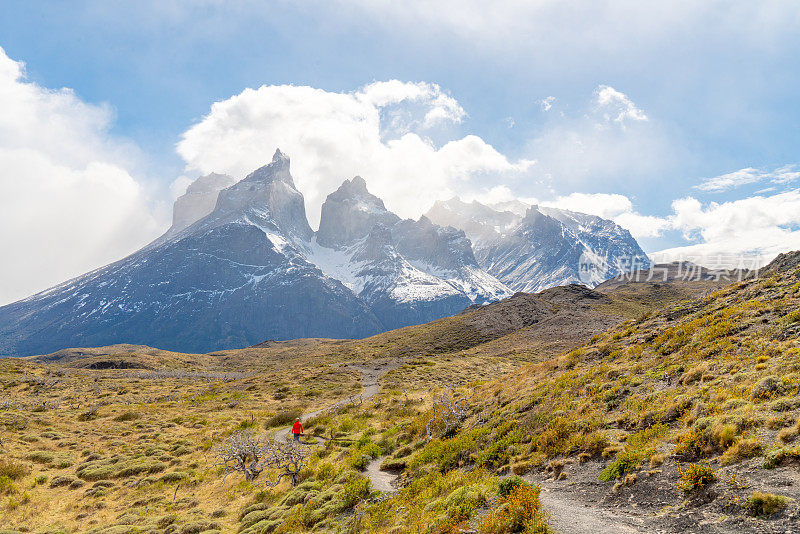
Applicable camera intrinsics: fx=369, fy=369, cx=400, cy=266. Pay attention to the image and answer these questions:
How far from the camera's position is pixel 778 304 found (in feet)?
64.0

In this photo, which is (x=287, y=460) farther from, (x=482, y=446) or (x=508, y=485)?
(x=508, y=485)

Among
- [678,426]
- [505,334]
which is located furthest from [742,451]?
[505,334]

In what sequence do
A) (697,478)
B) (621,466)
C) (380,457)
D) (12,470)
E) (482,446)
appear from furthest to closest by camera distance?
1. (12,470)
2. (380,457)
3. (482,446)
4. (621,466)
5. (697,478)

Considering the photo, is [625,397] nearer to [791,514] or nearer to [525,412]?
[525,412]

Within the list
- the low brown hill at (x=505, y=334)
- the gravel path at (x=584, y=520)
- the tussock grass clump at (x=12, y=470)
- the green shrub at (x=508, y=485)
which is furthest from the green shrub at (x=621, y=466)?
the low brown hill at (x=505, y=334)

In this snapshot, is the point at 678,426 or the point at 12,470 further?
the point at 12,470

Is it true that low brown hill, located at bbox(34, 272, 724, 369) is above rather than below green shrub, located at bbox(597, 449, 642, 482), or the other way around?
below

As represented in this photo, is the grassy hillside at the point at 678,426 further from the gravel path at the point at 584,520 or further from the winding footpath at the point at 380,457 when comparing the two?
the winding footpath at the point at 380,457

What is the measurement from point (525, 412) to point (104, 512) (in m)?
22.0

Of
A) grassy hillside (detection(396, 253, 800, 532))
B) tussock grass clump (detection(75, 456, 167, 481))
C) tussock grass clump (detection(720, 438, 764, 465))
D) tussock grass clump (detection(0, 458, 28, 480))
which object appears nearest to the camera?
grassy hillside (detection(396, 253, 800, 532))

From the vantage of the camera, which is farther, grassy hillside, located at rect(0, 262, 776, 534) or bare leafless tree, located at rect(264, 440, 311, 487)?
bare leafless tree, located at rect(264, 440, 311, 487)

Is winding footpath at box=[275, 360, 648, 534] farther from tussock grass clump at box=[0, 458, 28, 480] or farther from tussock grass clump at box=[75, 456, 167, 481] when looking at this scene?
tussock grass clump at box=[0, 458, 28, 480]

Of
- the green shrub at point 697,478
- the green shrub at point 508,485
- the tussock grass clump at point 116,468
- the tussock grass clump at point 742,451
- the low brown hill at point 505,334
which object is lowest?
the low brown hill at point 505,334

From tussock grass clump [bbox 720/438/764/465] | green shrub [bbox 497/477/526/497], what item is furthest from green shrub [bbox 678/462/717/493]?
green shrub [bbox 497/477/526/497]
